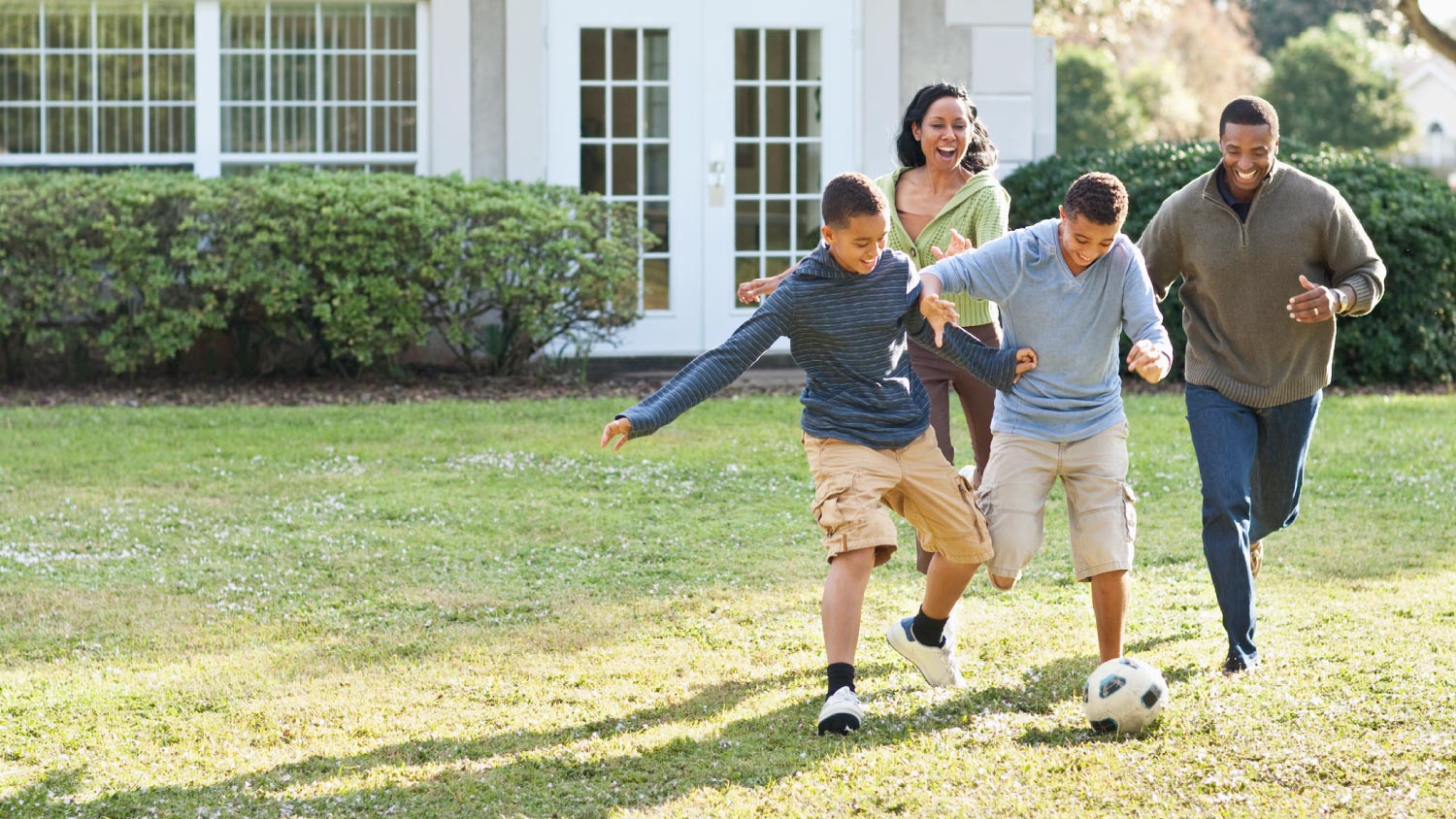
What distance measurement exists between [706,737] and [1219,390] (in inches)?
79.6

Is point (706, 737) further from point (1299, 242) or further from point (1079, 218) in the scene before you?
point (1299, 242)

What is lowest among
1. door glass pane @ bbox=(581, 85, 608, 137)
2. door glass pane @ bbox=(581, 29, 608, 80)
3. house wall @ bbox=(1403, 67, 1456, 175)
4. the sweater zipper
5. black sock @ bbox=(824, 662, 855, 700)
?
black sock @ bbox=(824, 662, 855, 700)

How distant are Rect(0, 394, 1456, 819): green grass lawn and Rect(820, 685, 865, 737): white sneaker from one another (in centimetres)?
4

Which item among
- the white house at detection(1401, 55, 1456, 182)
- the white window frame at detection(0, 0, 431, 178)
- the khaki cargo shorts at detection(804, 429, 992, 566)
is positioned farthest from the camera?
the white house at detection(1401, 55, 1456, 182)

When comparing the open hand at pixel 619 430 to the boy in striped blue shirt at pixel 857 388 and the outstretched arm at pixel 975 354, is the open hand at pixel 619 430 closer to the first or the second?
the boy in striped blue shirt at pixel 857 388

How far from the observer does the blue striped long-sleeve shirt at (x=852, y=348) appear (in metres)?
4.57

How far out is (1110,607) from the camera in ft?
15.4

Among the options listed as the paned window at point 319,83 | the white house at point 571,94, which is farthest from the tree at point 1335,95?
the paned window at point 319,83

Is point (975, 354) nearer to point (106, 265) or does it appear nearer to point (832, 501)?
point (832, 501)

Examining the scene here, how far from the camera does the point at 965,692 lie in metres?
4.80

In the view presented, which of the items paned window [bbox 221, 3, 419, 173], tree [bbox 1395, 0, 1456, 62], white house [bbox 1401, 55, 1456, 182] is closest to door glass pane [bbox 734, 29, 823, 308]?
paned window [bbox 221, 3, 419, 173]

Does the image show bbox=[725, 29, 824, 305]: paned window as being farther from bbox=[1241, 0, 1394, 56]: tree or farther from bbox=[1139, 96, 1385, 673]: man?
bbox=[1241, 0, 1394, 56]: tree

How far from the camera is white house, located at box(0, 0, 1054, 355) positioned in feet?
40.1

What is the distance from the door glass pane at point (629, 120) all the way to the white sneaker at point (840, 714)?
8.16 m
